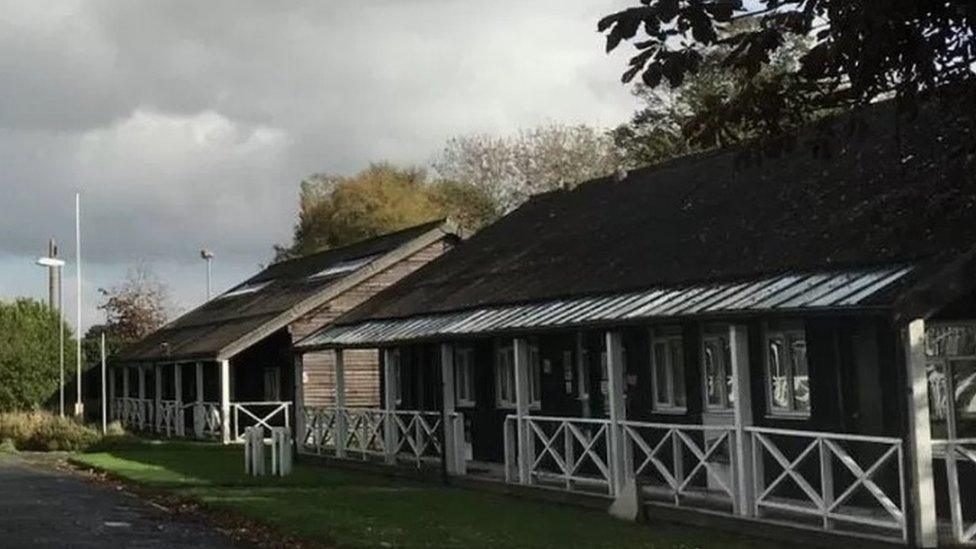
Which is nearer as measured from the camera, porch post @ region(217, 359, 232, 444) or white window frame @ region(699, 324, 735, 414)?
white window frame @ region(699, 324, 735, 414)

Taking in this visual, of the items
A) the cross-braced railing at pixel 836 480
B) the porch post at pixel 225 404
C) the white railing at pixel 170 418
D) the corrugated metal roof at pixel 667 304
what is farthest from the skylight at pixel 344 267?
the cross-braced railing at pixel 836 480

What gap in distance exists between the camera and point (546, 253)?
27.8 m

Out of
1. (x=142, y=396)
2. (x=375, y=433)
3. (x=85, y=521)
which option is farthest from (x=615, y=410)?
(x=142, y=396)

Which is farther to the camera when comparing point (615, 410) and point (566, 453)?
point (566, 453)

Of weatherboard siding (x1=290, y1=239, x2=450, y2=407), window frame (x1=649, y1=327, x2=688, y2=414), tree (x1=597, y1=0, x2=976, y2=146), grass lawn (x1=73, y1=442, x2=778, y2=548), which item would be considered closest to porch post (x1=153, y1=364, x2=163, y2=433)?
weatherboard siding (x1=290, y1=239, x2=450, y2=407)

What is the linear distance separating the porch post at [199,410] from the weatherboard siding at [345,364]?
336 cm

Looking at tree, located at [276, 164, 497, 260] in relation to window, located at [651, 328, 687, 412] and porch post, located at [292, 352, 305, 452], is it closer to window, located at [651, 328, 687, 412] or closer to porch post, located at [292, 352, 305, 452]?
porch post, located at [292, 352, 305, 452]

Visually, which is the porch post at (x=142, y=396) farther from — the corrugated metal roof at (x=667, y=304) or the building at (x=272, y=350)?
the corrugated metal roof at (x=667, y=304)

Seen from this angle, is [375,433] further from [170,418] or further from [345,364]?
[170,418]

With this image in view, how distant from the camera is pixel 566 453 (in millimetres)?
21109

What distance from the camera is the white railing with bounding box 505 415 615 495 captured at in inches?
799

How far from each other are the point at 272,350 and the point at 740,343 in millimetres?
28921

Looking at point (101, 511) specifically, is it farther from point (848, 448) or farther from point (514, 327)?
point (848, 448)

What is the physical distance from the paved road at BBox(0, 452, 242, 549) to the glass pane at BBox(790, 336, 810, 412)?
704 centimetres
